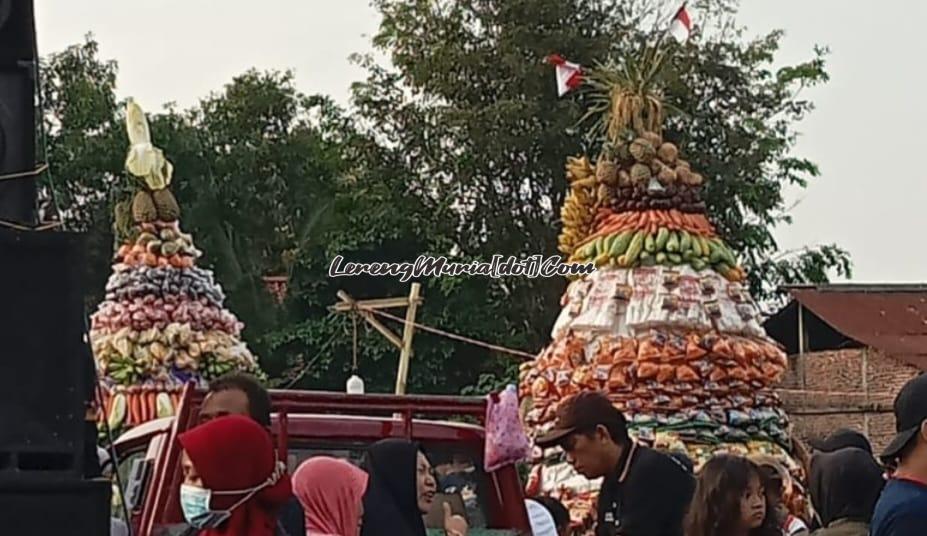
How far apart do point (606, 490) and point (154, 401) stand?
35.0 feet

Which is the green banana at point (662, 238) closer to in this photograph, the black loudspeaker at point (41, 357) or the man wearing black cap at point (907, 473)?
the man wearing black cap at point (907, 473)

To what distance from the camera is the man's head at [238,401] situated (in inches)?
206

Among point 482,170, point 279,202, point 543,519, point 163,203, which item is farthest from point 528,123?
point 543,519

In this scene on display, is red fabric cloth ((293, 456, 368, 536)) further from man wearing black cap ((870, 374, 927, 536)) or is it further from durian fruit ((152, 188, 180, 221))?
durian fruit ((152, 188, 180, 221))

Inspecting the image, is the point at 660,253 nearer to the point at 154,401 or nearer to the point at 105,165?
the point at 154,401

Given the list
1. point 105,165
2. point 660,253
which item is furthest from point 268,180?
point 660,253

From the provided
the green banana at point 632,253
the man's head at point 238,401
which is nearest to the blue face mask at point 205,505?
the man's head at point 238,401

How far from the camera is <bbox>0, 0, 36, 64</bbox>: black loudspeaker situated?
444 centimetres

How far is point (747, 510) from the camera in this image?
16.4ft

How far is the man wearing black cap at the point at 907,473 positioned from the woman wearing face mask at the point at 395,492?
5.45ft

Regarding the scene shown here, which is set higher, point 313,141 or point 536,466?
point 313,141

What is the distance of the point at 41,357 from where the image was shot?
4.07 m

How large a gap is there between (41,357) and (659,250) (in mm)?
9165

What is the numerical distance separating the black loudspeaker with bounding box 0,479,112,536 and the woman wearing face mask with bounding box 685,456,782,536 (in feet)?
5.98
